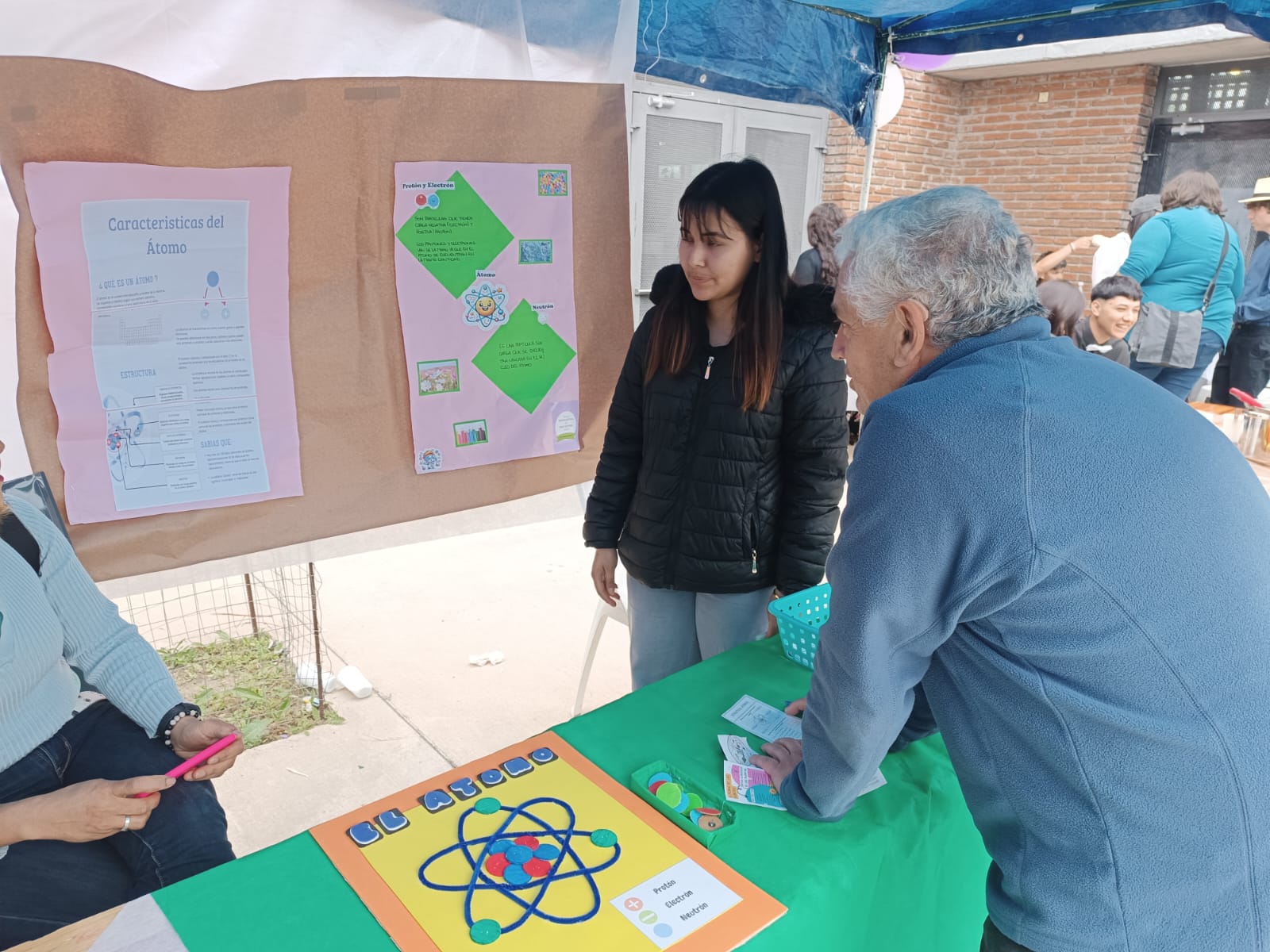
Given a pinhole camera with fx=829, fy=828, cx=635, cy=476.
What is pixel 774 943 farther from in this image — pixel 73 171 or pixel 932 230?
pixel 73 171

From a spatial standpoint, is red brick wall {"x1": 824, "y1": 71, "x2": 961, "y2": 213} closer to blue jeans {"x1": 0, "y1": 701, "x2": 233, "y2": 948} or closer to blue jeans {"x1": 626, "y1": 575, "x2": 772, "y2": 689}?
blue jeans {"x1": 626, "y1": 575, "x2": 772, "y2": 689}

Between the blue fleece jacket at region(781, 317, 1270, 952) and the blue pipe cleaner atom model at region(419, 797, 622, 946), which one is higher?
the blue fleece jacket at region(781, 317, 1270, 952)

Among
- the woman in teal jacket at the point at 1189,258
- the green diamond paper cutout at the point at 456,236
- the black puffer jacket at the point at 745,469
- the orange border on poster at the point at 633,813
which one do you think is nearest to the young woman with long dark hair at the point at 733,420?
the black puffer jacket at the point at 745,469

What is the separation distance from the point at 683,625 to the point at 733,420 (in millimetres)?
516

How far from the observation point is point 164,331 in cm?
158

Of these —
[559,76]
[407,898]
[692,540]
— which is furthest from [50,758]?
[559,76]

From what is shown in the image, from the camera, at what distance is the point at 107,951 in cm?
85

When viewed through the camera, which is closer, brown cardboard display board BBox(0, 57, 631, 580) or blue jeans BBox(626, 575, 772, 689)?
brown cardboard display board BBox(0, 57, 631, 580)

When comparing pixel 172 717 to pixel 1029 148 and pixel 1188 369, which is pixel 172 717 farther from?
pixel 1029 148

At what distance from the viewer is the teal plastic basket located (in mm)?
1467

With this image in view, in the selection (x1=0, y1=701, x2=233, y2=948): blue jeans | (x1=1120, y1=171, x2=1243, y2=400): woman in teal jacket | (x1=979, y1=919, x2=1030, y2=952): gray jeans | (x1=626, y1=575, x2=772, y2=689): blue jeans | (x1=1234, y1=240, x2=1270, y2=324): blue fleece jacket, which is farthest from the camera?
(x1=1234, y1=240, x2=1270, y2=324): blue fleece jacket

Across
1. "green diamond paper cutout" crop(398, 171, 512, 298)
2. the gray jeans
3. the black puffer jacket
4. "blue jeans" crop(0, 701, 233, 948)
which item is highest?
"green diamond paper cutout" crop(398, 171, 512, 298)

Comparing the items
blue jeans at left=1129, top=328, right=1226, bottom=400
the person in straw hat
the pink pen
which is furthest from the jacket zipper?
the person in straw hat

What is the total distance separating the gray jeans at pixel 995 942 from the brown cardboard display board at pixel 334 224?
146 cm
